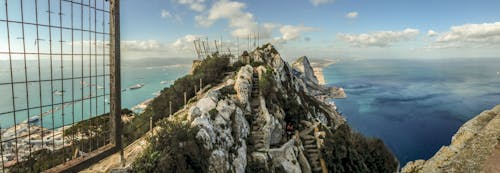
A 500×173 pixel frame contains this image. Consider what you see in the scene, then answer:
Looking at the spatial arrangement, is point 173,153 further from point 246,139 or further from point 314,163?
point 314,163

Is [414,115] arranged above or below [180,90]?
below

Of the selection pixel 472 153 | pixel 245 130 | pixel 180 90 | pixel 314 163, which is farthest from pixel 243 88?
pixel 472 153

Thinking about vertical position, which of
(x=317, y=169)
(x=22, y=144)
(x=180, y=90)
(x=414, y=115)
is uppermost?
(x=180, y=90)

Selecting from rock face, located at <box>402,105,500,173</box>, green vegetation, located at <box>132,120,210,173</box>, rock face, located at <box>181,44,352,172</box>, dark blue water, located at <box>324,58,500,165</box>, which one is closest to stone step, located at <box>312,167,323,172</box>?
rock face, located at <box>181,44,352,172</box>

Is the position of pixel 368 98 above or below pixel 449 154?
below

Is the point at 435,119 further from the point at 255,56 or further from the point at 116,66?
the point at 116,66

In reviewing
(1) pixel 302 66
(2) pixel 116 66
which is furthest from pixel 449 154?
(1) pixel 302 66

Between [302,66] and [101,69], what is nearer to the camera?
[101,69]
